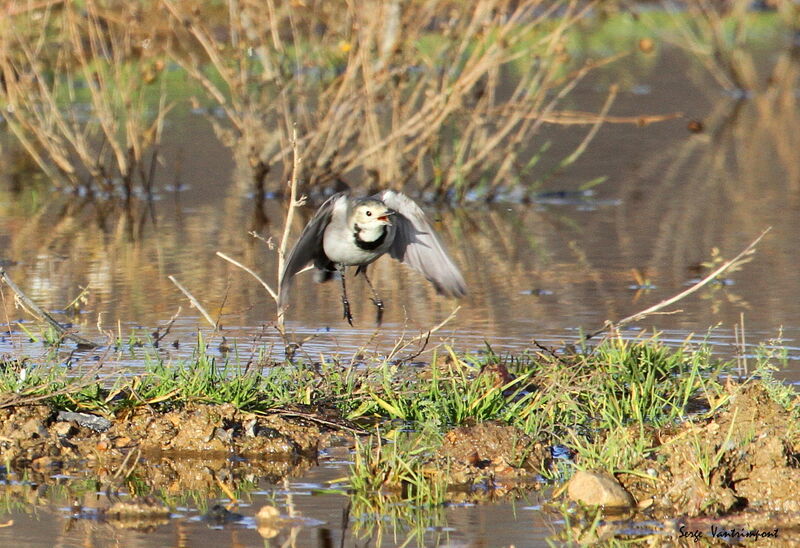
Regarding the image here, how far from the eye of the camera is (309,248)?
754 cm

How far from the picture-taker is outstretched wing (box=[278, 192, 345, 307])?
708 cm

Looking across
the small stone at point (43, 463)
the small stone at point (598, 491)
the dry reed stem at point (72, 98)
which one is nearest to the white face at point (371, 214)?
the small stone at point (43, 463)

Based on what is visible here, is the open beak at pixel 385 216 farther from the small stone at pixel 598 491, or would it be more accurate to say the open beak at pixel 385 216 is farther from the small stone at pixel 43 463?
the small stone at pixel 598 491

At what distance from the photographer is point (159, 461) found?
566 cm

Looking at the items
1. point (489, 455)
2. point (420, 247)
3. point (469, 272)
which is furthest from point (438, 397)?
point (469, 272)

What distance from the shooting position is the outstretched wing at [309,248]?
23.2ft

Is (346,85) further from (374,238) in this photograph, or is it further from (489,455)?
(489,455)

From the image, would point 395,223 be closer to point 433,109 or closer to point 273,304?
point 273,304

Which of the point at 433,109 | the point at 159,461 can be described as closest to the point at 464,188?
the point at 433,109

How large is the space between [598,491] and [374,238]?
2473 millimetres

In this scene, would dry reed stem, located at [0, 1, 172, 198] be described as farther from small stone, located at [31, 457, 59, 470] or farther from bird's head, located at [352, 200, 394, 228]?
small stone, located at [31, 457, 59, 470]

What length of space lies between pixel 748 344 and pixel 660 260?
3.14 meters

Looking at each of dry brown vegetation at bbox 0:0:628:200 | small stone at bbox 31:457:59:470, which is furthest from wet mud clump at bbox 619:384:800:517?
dry brown vegetation at bbox 0:0:628:200

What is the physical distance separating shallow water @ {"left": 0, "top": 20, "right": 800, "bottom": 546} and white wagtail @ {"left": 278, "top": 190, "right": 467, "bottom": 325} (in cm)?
40
